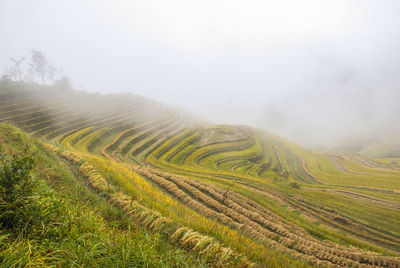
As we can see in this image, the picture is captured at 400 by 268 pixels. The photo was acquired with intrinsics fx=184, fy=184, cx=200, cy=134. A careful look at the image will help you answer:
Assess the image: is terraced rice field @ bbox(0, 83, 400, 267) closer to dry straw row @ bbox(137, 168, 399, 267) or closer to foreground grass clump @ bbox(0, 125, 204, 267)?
dry straw row @ bbox(137, 168, 399, 267)

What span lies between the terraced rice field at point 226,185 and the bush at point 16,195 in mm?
2396

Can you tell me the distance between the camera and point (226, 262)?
4.08 meters

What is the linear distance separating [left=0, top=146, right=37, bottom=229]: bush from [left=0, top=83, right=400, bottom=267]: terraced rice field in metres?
2.40

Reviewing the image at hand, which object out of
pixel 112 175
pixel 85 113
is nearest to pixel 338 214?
pixel 112 175

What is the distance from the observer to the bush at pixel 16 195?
11.1 ft

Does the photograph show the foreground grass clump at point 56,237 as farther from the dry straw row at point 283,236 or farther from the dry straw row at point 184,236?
the dry straw row at point 283,236

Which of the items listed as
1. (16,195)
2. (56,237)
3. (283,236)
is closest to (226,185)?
(283,236)

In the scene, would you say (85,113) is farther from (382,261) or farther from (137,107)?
(382,261)

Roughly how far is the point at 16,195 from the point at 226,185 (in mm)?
15605

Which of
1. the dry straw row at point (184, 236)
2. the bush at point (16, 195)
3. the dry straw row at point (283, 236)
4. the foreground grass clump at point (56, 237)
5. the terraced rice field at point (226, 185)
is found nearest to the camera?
the foreground grass clump at point (56, 237)

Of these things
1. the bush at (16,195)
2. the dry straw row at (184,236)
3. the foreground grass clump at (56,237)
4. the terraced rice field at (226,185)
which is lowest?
the terraced rice field at (226,185)

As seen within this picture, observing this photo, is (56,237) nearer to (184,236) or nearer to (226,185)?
(184,236)

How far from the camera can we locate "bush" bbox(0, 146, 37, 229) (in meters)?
3.37

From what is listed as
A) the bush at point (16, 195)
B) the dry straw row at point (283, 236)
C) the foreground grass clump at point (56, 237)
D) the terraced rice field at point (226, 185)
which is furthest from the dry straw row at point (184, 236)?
the dry straw row at point (283, 236)
